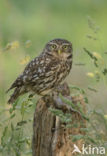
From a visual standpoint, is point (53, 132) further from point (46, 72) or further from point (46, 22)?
point (46, 22)

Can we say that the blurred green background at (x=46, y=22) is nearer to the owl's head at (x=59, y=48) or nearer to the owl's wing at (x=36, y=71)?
the owl's head at (x=59, y=48)

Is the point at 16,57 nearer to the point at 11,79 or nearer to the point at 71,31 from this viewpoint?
the point at 11,79

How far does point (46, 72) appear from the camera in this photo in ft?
16.9

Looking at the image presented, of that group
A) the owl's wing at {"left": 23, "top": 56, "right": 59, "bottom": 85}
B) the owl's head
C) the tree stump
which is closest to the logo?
the tree stump

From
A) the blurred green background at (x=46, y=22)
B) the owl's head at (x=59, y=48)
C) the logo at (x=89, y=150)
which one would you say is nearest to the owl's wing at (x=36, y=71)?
the owl's head at (x=59, y=48)

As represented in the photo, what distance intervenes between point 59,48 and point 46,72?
24cm

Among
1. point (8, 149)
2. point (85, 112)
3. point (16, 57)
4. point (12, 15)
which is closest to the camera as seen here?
point (8, 149)

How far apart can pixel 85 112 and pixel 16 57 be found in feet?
12.1

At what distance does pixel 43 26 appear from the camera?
946 centimetres

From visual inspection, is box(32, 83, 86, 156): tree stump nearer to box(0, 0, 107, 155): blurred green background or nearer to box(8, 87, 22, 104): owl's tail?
box(8, 87, 22, 104): owl's tail

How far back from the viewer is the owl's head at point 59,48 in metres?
5.23

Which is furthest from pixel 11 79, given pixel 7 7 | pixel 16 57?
pixel 7 7

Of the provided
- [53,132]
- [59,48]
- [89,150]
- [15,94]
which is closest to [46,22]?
[59,48]

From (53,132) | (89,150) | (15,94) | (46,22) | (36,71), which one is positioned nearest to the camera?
(89,150)
